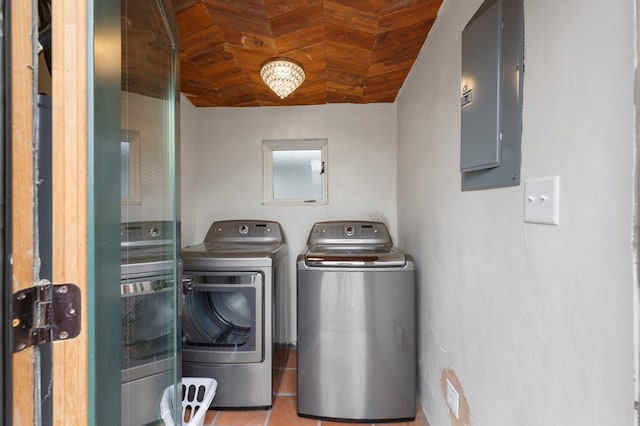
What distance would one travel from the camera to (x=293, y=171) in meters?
2.58

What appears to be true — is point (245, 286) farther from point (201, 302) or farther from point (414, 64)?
point (414, 64)

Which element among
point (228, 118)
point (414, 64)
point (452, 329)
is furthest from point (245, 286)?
point (414, 64)

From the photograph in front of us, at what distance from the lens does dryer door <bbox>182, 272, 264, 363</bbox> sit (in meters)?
1.71

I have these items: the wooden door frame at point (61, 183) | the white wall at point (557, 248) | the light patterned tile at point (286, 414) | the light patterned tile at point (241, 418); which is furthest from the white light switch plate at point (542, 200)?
the light patterned tile at point (241, 418)

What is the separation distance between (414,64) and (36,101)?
6.27 feet

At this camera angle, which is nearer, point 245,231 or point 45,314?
point 45,314

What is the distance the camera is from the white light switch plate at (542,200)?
A: 27.6 inches

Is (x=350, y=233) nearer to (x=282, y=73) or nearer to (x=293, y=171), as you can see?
(x=293, y=171)

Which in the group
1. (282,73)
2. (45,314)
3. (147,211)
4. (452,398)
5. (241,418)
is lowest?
(241,418)

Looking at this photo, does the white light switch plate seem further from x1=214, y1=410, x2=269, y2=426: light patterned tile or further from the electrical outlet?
x1=214, y1=410, x2=269, y2=426: light patterned tile

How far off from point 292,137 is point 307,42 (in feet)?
3.20

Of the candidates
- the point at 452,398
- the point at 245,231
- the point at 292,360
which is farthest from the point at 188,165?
the point at 452,398

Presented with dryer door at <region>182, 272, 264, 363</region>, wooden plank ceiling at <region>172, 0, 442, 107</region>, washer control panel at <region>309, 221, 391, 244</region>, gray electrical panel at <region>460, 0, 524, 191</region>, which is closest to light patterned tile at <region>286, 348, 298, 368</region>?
dryer door at <region>182, 272, 264, 363</region>

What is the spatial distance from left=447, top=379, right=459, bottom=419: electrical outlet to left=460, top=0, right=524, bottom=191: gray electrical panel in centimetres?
88
